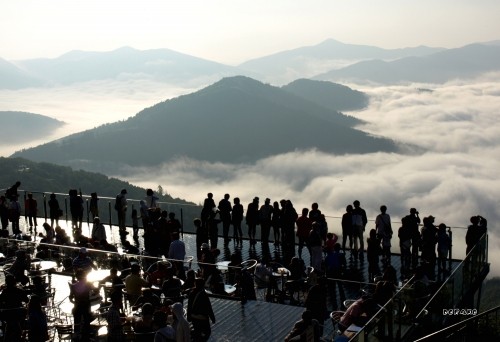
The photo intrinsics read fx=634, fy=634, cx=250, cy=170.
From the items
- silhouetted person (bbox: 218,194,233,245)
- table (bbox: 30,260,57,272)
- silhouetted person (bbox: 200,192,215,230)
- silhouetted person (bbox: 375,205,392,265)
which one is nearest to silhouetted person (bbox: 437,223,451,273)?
silhouetted person (bbox: 375,205,392,265)

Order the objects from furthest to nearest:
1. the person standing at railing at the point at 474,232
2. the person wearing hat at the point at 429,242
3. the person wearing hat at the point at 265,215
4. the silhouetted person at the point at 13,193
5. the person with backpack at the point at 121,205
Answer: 1. the silhouetted person at the point at 13,193
2. the person with backpack at the point at 121,205
3. the person wearing hat at the point at 265,215
4. the person standing at railing at the point at 474,232
5. the person wearing hat at the point at 429,242

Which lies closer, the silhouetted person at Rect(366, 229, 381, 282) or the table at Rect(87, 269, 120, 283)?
the table at Rect(87, 269, 120, 283)

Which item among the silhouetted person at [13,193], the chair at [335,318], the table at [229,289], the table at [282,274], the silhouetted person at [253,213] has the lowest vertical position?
the chair at [335,318]

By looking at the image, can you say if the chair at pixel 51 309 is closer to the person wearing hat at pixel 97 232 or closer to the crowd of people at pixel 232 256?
the crowd of people at pixel 232 256

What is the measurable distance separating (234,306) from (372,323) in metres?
4.57

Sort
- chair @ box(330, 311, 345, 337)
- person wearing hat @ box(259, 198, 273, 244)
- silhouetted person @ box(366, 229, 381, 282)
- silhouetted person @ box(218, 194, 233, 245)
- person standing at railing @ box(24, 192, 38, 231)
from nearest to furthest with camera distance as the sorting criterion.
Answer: chair @ box(330, 311, 345, 337), silhouetted person @ box(366, 229, 381, 282), person wearing hat @ box(259, 198, 273, 244), silhouetted person @ box(218, 194, 233, 245), person standing at railing @ box(24, 192, 38, 231)

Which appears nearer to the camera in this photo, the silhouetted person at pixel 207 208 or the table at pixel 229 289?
the table at pixel 229 289

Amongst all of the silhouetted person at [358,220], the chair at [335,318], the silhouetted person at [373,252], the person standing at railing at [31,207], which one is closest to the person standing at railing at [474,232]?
the silhouetted person at [373,252]

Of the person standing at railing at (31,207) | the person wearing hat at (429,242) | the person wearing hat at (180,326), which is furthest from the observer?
the person standing at railing at (31,207)

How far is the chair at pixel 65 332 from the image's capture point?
35.0 feet

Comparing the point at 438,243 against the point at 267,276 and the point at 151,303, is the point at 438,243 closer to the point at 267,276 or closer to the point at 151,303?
the point at 267,276

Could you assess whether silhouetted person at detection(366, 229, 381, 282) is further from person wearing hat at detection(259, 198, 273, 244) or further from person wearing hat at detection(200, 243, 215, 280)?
person wearing hat at detection(200, 243, 215, 280)

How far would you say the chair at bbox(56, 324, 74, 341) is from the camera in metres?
10.7

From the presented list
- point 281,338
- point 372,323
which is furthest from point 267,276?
point 372,323
